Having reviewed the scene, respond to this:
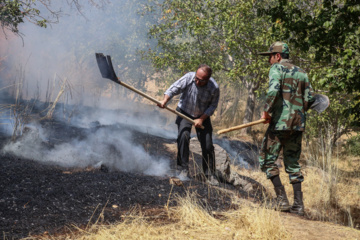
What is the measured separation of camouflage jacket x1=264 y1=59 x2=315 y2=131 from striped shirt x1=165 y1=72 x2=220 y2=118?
1.02 meters

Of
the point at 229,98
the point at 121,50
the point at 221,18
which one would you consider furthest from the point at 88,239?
the point at 121,50

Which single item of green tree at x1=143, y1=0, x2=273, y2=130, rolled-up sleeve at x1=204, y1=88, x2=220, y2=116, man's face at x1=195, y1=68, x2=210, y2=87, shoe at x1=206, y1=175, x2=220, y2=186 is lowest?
shoe at x1=206, y1=175, x2=220, y2=186

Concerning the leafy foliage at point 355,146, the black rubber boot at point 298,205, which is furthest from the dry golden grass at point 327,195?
the leafy foliage at point 355,146

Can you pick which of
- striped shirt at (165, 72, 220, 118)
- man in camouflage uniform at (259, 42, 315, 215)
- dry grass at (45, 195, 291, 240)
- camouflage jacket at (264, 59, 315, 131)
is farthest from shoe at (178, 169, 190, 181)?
dry grass at (45, 195, 291, 240)

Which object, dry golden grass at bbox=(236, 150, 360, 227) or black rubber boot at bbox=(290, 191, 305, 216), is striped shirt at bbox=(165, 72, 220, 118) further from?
dry golden grass at bbox=(236, 150, 360, 227)

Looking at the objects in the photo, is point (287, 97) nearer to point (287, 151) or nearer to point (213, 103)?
point (287, 151)

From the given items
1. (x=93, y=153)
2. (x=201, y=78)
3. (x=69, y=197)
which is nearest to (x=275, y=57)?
(x=201, y=78)

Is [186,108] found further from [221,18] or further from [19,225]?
[221,18]

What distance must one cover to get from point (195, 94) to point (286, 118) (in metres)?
1.37

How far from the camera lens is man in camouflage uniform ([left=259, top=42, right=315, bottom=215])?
158 inches

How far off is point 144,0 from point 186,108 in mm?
15294

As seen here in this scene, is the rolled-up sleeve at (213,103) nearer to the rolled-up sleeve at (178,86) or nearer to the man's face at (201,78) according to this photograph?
the man's face at (201,78)

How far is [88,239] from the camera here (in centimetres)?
274

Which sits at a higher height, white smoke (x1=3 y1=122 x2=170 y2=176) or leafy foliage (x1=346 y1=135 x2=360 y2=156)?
leafy foliage (x1=346 y1=135 x2=360 y2=156)
